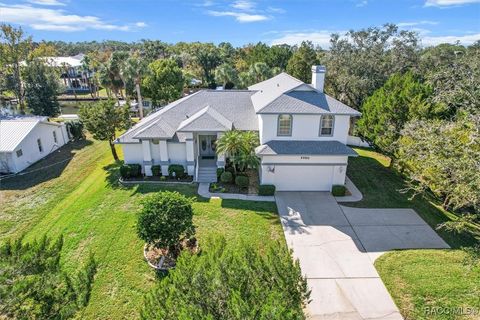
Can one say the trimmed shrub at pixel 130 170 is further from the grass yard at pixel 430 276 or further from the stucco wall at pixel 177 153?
the grass yard at pixel 430 276

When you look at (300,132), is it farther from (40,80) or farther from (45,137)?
(40,80)

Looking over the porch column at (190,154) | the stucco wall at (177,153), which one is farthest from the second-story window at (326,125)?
the stucco wall at (177,153)

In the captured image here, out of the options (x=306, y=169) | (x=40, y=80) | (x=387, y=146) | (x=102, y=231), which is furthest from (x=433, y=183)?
(x=40, y=80)

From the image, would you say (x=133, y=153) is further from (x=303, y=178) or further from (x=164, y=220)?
(x=303, y=178)

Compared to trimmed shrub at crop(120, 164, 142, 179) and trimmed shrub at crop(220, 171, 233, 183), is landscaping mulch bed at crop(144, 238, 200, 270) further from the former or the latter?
trimmed shrub at crop(120, 164, 142, 179)

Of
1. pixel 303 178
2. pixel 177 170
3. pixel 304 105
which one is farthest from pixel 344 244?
pixel 177 170

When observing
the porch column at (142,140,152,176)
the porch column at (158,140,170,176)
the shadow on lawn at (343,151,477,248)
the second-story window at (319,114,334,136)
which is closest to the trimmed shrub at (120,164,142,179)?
the porch column at (142,140,152,176)
